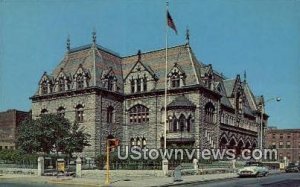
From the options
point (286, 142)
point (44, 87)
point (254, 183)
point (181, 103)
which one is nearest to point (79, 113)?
point (44, 87)

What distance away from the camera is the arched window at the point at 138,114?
5683 centimetres

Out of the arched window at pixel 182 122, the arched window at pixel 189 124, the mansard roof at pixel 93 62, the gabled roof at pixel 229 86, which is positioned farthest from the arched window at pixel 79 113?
the gabled roof at pixel 229 86

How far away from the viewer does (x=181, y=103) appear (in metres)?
51.7

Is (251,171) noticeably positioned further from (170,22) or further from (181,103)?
(181,103)

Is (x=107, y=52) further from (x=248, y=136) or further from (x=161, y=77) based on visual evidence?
(x=248, y=136)

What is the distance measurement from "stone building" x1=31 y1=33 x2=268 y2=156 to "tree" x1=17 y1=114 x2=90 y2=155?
576cm

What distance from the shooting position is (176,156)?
43312 millimetres

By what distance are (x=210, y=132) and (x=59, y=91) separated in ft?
67.7

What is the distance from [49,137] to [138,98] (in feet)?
47.1

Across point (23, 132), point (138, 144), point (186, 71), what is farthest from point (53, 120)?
point (186, 71)

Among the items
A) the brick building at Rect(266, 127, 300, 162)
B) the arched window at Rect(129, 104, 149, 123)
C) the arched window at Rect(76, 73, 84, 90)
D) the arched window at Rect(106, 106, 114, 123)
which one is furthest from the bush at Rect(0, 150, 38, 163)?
the brick building at Rect(266, 127, 300, 162)

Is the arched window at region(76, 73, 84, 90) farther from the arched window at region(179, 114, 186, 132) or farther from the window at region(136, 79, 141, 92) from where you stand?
the arched window at region(179, 114, 186, 132)

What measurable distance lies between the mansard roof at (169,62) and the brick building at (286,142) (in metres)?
70.5

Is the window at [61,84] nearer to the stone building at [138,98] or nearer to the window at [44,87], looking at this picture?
the stone building at [138,98]
